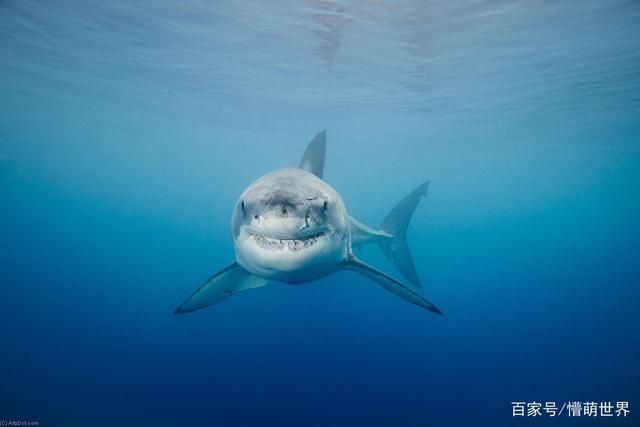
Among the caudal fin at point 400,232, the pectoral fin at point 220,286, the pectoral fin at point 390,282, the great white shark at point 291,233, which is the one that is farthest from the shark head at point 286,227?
the caudal fin at point 400,232

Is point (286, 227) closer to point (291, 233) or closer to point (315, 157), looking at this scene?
point (291, 233)

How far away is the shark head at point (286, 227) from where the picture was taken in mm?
3145

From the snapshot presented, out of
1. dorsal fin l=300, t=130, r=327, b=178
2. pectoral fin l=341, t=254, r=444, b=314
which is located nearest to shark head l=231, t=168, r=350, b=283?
pectoral fin l=341, t=254, r=444, b=314

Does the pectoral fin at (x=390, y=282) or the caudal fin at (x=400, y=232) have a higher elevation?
the caudal fin at (x=400, y=232)

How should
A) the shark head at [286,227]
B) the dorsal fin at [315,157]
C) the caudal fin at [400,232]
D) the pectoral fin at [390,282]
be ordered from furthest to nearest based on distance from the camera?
the caudal fin at [400,232] < the dorsal fin at [315,157] < the pectoral fin at [390,282] < the shark head at [286,227]

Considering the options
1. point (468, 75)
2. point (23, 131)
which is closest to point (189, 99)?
point (468, 75)

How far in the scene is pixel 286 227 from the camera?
3.11 meters

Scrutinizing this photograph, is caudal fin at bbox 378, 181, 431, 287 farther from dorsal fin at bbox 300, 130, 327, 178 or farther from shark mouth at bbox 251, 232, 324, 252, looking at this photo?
shark mouth at bbox 251, 232, 324, 252

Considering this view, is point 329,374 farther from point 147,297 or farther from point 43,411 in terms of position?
point 147,297

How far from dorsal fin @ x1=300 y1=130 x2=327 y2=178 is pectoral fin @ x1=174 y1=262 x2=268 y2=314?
2.10 metres

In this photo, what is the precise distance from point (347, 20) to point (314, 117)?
1487 cm

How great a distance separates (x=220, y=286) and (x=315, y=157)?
2.69 m

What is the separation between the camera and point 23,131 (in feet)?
141

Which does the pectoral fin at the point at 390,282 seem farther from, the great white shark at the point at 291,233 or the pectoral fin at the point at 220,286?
the pectoral fin at the point at 220,286
